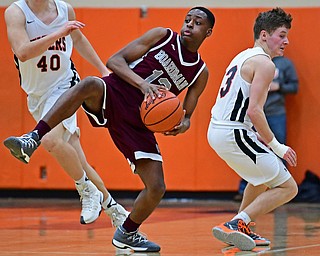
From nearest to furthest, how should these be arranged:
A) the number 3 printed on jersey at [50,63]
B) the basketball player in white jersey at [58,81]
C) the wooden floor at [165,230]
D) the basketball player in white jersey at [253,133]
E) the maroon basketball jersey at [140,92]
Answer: the maroon basketball jersey at [140,92] < the wooden floor at [165,230] < the basketball player in white jersey at [253,133] < the basketball player in white jersey at [58,81] < the number 3 printed on jersey at [50,63]

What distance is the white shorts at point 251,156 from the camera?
5.96 m

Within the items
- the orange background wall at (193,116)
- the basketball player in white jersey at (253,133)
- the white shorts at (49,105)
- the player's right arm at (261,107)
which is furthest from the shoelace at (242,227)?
the orange background wall at (193,116)

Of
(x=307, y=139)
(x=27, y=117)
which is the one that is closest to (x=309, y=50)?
(x=307, y=139)

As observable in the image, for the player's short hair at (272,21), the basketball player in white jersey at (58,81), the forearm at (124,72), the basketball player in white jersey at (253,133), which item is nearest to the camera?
the forearm at (124,72)

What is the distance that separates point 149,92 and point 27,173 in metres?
6.39

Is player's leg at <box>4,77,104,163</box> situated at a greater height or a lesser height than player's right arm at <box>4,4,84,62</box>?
lesser

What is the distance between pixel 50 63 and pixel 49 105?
1.08 ft

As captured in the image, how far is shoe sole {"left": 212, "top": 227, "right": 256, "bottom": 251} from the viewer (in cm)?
576

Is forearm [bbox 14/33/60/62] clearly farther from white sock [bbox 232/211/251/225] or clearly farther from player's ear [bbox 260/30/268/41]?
white sock [bbox 232/211/251/225]

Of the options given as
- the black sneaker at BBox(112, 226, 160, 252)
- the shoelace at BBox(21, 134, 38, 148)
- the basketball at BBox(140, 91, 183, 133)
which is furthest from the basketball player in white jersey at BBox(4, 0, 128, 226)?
the basketball at BBox(140, 91, 183, 133)

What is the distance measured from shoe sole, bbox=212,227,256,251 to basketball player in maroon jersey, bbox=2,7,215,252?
1.59 feet

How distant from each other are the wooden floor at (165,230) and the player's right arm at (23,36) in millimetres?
1353

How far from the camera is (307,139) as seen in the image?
11047 mm

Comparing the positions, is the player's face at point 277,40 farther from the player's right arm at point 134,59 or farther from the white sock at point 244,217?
the white sock at point 244,217
